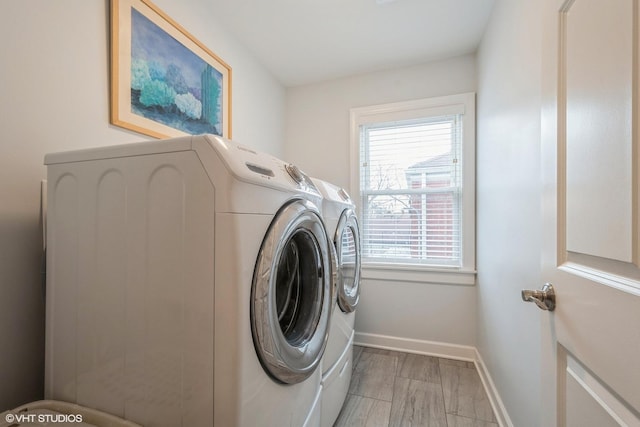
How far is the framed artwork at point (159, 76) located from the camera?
4.14 ft

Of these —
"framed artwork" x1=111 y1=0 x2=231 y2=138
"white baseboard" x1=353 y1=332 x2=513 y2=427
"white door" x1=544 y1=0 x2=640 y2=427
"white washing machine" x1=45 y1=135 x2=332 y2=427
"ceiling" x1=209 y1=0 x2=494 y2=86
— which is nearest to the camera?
"white door" x1=544 y1=0 x2=640 y2=427

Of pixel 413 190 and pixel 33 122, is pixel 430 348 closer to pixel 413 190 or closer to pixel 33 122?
pixel 413 190

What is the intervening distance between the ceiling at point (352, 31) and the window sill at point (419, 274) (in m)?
1.73

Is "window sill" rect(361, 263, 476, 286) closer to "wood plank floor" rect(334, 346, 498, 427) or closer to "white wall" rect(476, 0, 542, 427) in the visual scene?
"white wall" rect(476, 0, 542, 427)

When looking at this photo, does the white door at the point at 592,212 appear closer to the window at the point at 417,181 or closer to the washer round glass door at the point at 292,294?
the washer round glass door at the point at 292,294

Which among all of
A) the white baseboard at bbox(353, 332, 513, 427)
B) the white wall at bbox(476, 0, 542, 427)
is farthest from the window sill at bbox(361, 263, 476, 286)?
the white baseboard at bbox(353, 332, 513, 427)

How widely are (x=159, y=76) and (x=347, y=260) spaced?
1.39 m

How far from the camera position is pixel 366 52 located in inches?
87.9

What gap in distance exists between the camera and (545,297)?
2.38 feet

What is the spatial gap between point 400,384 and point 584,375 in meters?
1.49

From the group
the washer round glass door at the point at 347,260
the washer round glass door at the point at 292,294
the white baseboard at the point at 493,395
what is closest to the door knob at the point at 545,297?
the washer round glass door at the point at 292,294

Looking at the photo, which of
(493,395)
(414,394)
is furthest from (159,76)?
(493,395)

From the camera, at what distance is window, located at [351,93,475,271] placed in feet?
7.40

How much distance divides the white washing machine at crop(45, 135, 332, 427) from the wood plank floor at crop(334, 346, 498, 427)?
0.82m
